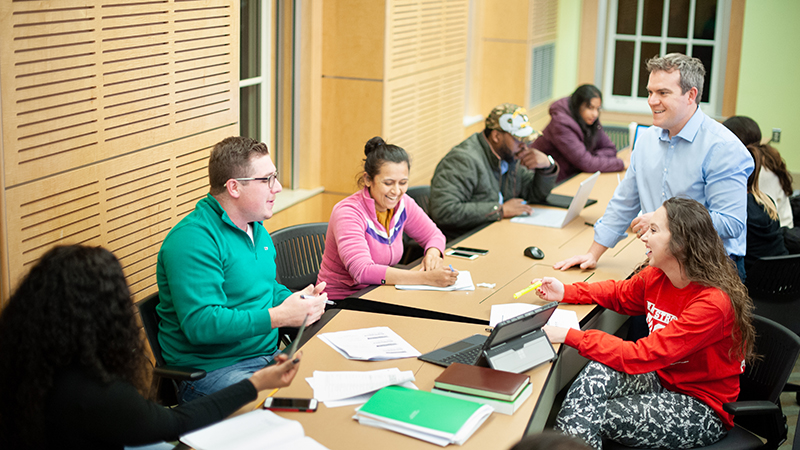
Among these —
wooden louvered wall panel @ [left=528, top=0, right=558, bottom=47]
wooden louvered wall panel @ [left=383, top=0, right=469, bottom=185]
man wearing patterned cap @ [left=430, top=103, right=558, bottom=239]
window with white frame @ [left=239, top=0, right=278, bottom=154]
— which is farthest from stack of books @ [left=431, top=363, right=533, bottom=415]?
wooden louvered wall panel @ [left=528, top=0, right=558, bottom=47]

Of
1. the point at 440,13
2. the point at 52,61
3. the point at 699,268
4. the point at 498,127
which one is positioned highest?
the point at 440,13

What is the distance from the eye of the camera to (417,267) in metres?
3.47

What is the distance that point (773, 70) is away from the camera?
7781mm

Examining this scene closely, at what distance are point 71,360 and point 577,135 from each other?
183 inches

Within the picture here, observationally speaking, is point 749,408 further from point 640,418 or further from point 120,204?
point 120,204

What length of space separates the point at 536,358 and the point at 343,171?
10.8 feet

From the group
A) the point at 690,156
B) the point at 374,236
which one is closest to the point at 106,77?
the point at 374,236

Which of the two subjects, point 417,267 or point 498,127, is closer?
point 417,267

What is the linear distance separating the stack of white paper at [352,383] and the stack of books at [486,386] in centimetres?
11

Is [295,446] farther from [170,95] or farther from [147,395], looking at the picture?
[170,95]

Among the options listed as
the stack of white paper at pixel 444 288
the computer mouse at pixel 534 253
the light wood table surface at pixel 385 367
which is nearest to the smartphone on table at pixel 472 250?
the computer mouse at pixel 534 253

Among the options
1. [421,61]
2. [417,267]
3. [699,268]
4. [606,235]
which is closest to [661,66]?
[606,235]

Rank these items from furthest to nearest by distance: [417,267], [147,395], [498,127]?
[498,127] → [417,267] → [147,395]

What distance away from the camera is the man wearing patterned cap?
4.21 m
